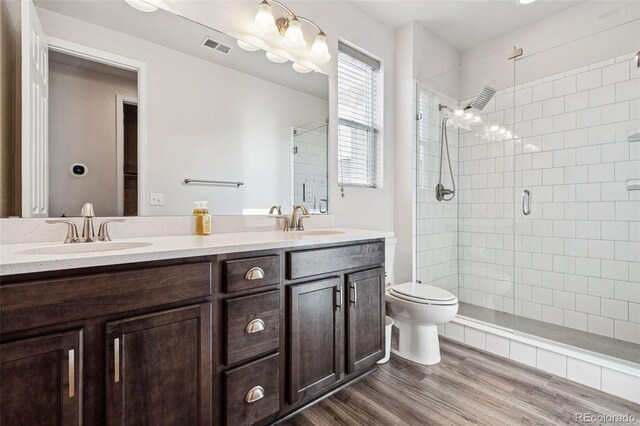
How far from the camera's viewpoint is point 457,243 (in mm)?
2938

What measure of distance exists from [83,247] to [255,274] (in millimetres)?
666

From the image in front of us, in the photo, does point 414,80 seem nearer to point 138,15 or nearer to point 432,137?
point 432,137

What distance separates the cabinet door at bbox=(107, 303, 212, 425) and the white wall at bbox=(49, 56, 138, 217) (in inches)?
25.9

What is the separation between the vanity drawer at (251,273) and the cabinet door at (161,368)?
130 millimetres

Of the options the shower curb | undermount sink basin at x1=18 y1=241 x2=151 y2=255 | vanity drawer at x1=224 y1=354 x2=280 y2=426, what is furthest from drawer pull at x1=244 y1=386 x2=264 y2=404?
the shower curb

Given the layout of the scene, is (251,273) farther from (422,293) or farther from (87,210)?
(422,293)

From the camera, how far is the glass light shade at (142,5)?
4.74 ft

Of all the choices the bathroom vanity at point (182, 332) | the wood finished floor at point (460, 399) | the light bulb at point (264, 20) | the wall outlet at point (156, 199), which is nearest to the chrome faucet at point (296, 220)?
the bathroom vanity at point (182, 332)

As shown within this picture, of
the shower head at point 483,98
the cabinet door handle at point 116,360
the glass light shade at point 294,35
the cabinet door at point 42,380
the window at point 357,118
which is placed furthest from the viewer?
the shower head at point 483,98

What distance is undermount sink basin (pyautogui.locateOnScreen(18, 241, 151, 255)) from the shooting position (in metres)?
1.06

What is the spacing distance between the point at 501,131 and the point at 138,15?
108 inches

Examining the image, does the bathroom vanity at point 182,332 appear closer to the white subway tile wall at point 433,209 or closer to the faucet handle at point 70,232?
the faucet handle at point 70,232

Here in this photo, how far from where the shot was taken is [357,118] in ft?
8.13

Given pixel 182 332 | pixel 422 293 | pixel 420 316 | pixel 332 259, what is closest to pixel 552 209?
pixel 422 293
